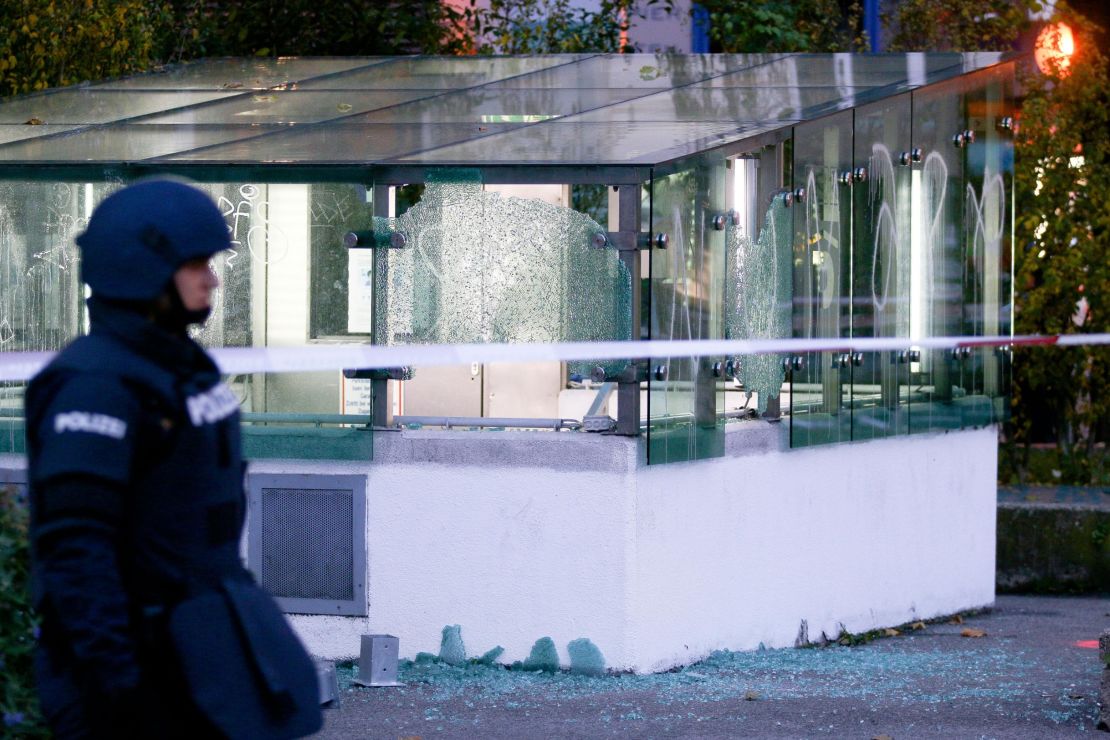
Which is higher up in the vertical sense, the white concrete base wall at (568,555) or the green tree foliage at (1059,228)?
the green tree foliage at (1059,228)

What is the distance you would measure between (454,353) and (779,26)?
321 inches

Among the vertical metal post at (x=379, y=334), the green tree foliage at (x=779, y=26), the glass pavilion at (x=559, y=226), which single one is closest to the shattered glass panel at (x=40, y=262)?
the glass pavilion at (x=559, y=226)

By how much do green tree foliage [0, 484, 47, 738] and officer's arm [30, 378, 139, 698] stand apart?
1657 mm

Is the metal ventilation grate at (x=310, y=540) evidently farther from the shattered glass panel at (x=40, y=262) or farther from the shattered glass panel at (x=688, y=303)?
the shattered glass panel at (x=688, y=303)

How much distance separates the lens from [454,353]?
20.6 feet

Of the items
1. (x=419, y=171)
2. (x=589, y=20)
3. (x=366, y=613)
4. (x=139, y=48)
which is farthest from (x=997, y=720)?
(x=589, y=20)

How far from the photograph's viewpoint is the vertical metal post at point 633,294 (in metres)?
7.71

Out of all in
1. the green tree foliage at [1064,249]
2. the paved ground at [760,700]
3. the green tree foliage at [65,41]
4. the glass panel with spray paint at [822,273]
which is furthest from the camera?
the green tree foliage at [1064,249]

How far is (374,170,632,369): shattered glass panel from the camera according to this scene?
25.8 ft

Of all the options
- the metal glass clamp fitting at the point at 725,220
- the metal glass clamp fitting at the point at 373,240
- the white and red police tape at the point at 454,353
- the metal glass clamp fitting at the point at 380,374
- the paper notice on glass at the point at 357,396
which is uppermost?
the metal glass clamp fitting at the point at 725,220

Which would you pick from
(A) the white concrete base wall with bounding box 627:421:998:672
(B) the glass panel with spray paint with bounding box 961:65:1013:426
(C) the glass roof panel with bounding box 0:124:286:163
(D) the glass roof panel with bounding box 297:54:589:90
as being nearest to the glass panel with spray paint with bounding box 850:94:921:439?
(A) the white concrete base wall with bounding box 627:421:998:672

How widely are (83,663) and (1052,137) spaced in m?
11.9

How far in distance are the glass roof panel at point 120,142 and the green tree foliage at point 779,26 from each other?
565 centimetres

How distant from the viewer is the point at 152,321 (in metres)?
2.99
